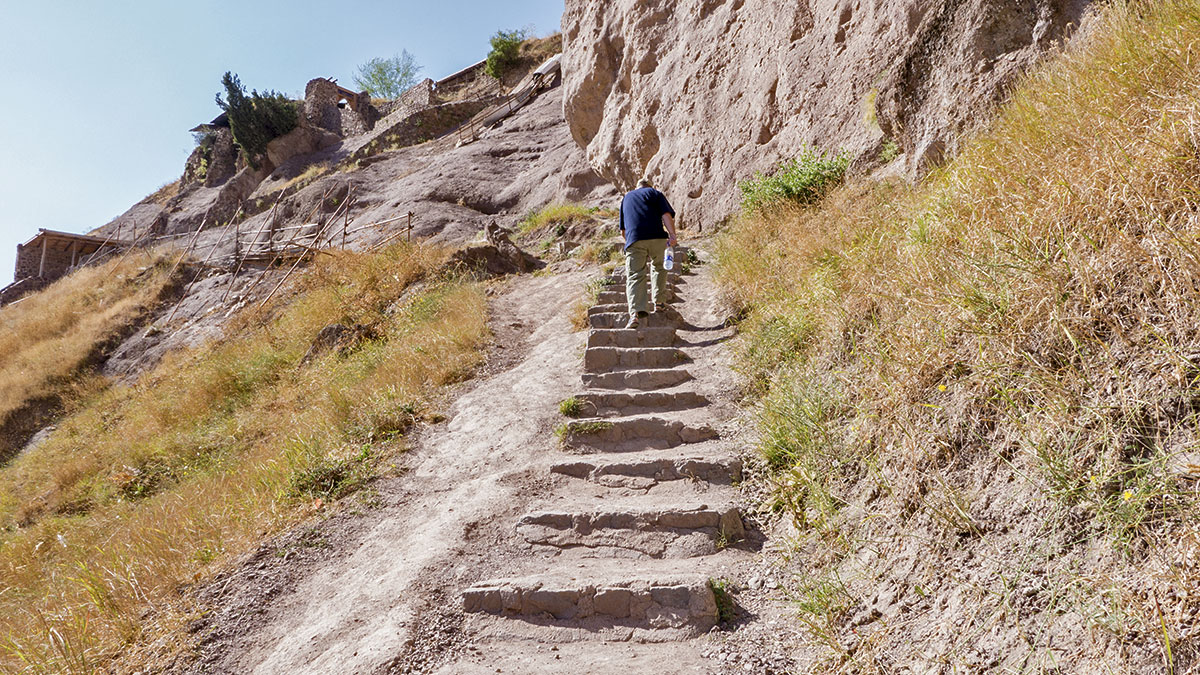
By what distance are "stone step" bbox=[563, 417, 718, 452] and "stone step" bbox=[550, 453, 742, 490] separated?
247mm

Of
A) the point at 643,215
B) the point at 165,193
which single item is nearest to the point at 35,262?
the point at 165,193

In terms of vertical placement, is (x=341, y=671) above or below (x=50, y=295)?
below

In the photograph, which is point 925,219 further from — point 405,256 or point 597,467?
point 405,256

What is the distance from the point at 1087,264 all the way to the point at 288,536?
16.4ft

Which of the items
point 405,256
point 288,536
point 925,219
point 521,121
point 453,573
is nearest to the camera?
point 453,573

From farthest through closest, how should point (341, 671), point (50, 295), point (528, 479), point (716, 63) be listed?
point (50, 295) < point (716, 63) < point (528, 479) < point (341, 671)

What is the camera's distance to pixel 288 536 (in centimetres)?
459

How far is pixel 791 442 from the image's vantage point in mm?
4082

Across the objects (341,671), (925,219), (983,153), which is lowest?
(341,671)

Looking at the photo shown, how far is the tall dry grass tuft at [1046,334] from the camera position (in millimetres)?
2240

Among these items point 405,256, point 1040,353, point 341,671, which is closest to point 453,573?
point 341,671

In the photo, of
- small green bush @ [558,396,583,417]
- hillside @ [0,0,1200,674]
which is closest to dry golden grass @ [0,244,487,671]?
hillside @ [0,0,1200,674]

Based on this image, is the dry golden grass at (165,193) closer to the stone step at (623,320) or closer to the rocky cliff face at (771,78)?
the rocky cliff face at (771,78)

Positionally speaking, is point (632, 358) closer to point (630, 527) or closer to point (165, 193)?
point (630, 527)
